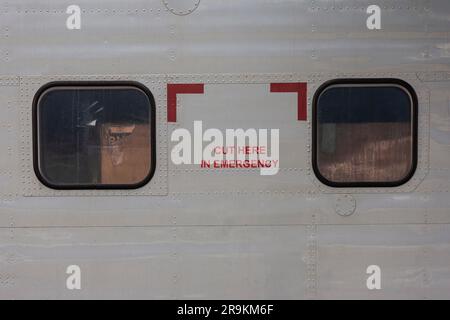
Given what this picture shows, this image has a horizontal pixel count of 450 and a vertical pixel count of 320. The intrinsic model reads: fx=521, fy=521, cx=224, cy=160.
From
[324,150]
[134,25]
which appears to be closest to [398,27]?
[324,150]

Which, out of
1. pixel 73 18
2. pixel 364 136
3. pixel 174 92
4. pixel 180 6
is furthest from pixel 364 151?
pixel 73 18

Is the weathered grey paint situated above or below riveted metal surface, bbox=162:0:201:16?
below

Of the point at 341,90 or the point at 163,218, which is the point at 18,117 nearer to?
the point at 163,218

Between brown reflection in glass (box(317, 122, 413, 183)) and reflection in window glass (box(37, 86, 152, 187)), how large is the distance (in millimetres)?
1302

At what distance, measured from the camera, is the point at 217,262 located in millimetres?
3787

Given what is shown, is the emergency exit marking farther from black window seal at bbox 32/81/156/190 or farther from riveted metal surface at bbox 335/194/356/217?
riveted metal surface at bbox 335/194/356/217

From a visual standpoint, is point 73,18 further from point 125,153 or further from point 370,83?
point 370,83

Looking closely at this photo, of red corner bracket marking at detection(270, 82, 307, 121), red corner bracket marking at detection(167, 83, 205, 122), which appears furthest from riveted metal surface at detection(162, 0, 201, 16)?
red corner bracket marking at detection(270, 82, 307, 121)

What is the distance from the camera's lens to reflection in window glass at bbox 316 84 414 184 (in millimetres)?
3779

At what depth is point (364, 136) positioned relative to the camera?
3783mm

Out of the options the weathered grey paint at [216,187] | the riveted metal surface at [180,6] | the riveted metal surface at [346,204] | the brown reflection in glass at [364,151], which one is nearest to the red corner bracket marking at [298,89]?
the weathered grey paint at [216,187]

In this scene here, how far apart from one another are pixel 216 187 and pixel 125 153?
0.71 m

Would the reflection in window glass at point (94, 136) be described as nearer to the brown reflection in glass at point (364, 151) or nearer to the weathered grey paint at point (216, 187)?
the weathered grey paint at point (216, 187)
